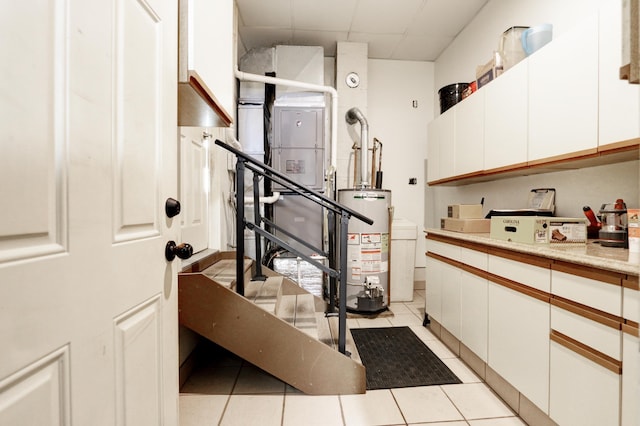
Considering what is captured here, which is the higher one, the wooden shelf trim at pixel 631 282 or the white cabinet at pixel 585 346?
the wooden shelf trim at pixel 631 282

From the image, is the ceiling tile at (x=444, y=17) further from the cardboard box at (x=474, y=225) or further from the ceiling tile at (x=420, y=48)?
the cardboard box at (x=474, y=225)

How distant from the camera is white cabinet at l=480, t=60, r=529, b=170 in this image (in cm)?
200

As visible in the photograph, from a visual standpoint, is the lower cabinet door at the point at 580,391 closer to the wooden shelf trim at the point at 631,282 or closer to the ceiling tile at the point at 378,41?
the wooden shelf trim at the point at 631,282

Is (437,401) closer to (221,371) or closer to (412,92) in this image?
(221,371)

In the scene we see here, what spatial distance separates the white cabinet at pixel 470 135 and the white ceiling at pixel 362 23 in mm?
1234

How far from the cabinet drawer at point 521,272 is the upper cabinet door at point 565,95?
2.19 ft

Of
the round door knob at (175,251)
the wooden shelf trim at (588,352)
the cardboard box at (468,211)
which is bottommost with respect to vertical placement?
the wooden shelf trim at (588,352)

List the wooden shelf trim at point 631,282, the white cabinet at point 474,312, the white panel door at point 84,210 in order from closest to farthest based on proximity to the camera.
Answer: the white panel door at point 84,210, the wooden shelf trim at point 631,282, the white cabinet at point 474,312

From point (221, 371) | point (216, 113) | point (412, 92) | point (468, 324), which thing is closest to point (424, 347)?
point (468, 324)

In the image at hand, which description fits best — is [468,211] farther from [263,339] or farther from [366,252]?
[263,339]

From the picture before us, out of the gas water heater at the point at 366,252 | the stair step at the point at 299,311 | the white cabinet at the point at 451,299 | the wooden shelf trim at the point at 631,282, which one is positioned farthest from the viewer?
the gas water heater at the point at 366,252

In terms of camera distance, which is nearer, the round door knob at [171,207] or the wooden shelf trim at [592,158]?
the round door knob at [171,207]

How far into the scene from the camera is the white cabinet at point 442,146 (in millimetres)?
2908

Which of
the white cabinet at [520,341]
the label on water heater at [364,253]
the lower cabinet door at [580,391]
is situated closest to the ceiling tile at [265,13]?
the label on water heater at [364,253]
